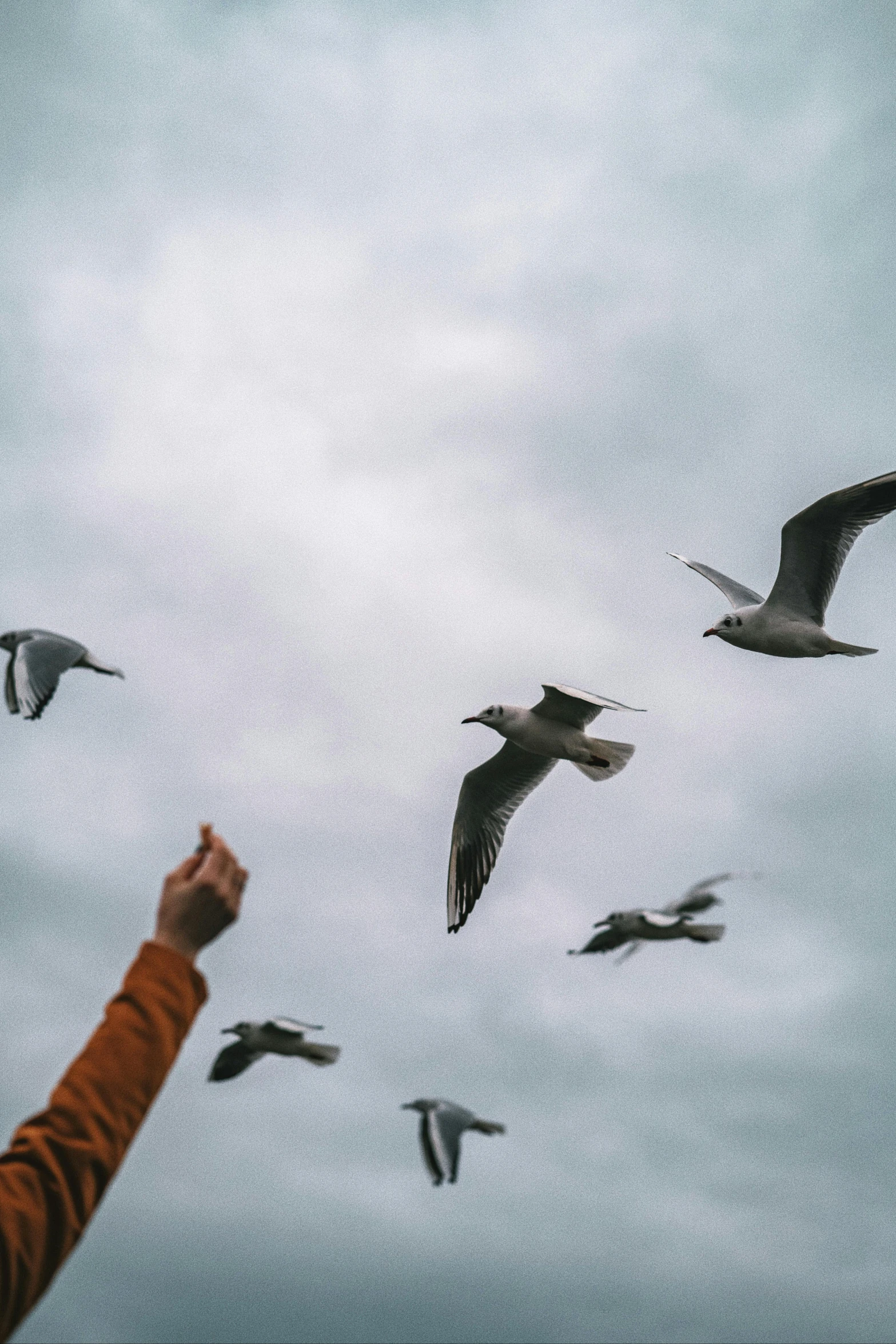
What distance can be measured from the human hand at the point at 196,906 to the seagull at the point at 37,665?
8453 mm

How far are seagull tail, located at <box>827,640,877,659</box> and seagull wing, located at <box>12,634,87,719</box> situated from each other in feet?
21.7

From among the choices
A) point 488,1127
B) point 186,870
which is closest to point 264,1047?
point 488,1127

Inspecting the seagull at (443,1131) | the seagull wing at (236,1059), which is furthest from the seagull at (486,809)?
the seagull at (443,1131)

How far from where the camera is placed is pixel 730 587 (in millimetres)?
14586

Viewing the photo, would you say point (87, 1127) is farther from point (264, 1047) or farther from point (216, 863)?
point (264, 1047)

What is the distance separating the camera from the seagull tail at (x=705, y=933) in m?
11.0

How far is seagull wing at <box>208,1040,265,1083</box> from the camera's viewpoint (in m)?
9.74

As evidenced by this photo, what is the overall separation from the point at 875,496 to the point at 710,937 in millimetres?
4406

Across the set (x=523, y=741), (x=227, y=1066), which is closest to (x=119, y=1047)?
(x=227, y=1066)

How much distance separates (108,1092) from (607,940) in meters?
9.58

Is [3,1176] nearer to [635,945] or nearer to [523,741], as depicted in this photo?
[635,945]

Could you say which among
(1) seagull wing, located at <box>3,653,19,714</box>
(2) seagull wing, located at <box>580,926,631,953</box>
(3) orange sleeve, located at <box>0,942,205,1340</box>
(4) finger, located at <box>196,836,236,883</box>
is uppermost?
(1) seagull wing, located at <box>3,653,19,714</box>

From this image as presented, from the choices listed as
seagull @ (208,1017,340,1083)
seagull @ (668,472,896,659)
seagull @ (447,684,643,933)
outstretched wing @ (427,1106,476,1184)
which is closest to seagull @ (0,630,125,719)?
seagull @ (208,1017,340,1083)

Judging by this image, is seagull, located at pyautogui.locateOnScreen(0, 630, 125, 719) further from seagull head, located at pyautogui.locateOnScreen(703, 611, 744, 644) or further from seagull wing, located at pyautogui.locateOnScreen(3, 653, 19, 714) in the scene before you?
seagull head, located at pyautogui.locateOnScreen(703, 611, 744, 644)
